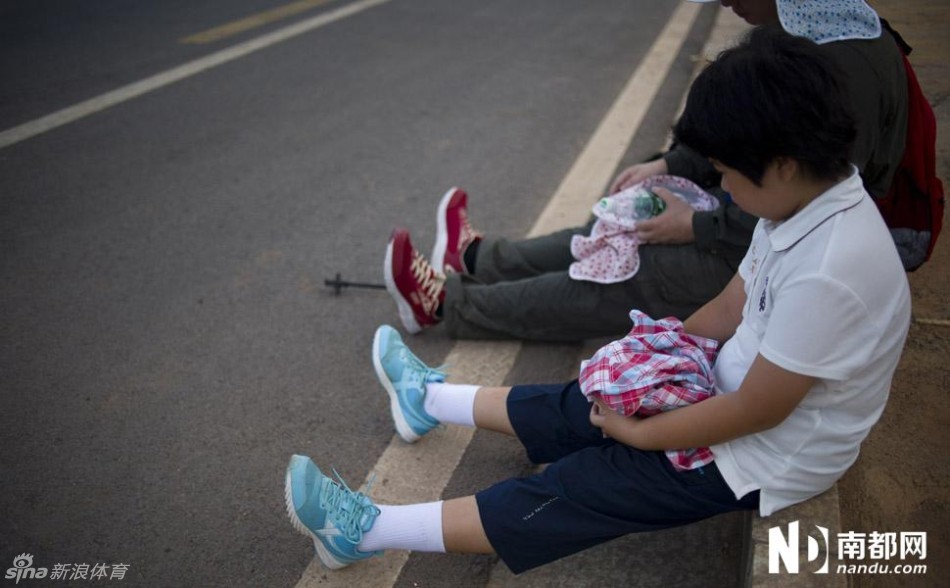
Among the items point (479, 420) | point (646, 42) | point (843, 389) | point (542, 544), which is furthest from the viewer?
point (646, 42)

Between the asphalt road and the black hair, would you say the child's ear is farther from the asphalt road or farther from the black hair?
the asphalt road

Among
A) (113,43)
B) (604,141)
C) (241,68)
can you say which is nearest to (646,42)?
(604,141)

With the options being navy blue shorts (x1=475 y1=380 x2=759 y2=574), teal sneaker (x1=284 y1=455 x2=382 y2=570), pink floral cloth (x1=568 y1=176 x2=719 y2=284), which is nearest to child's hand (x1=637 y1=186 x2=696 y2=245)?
pink floral cloth (x1=568 y1=176 x2=719 y2=284)

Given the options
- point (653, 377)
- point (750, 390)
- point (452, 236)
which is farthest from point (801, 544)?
point (452, 236)

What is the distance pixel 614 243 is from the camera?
3098mm

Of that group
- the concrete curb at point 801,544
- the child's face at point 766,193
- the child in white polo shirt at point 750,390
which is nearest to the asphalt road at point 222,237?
the child in white polo shirt at point 750,390

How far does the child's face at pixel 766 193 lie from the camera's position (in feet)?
6.02

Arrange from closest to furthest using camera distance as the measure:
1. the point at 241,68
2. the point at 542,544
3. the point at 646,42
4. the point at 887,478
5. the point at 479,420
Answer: the point at 542,544
the point at 887,478
the point at 479,420
the point at 241,68
the point at 646,42

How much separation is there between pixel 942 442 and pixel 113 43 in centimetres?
691

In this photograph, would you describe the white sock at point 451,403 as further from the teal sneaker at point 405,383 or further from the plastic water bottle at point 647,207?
the plastic water bottle at point 647,207

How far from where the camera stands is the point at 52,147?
16.7 feet

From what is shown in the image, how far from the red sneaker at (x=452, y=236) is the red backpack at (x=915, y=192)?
5.33 feet

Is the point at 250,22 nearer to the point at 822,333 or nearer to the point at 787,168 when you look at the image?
the point at 787,168

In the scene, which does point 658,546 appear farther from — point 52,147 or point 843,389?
point 52,147
